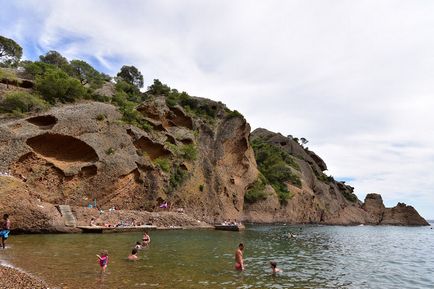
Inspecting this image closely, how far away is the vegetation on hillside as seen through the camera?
98.2m

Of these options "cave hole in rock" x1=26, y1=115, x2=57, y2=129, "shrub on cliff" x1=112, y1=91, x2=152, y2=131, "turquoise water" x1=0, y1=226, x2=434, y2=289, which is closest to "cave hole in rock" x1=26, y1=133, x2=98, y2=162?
"cave hole in rock" x1=26, y1=115, x2=57, y2=129

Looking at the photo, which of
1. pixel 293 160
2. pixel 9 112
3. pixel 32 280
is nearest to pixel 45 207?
pixel 9 112

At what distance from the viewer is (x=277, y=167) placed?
340 feet

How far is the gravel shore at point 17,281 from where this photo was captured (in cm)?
1338

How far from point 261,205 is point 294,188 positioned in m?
17.9

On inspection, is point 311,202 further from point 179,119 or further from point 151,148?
point 151,148

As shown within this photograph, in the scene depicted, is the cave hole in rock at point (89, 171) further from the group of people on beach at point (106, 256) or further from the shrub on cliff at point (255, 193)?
the shrub on cliff at point (255, 193)

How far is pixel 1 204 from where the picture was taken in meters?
30.1

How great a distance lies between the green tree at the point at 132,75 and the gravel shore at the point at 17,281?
316 feet

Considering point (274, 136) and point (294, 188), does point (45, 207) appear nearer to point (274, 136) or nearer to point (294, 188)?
point (294, 188)

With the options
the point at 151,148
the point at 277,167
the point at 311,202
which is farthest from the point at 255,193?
the point at 151,148

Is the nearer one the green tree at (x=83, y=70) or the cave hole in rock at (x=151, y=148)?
the cave hole in rock at (x=151, y=148)

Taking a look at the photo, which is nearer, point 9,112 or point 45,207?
point 45,207

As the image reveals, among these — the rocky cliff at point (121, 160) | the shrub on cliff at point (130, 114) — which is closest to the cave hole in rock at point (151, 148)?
the rocky cliff at point (121, 160)
